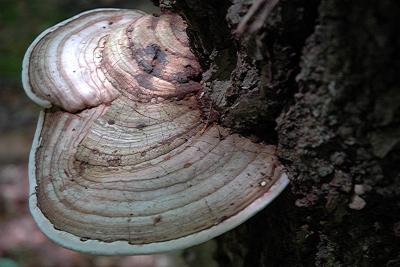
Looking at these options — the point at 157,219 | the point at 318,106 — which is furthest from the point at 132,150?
the point at 318,106

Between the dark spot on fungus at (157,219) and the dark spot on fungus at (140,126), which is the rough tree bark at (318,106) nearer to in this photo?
the dark spot on fungus at (140,126)

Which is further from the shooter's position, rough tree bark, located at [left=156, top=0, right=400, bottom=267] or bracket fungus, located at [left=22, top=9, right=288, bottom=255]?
bracket fungus, located at [left=22, top=9, right=288, bottom=255]

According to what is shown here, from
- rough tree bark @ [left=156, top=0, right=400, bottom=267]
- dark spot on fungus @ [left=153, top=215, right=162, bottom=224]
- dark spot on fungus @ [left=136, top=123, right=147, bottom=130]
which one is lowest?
dark spot on fungus @ [left=153, top=215, right=162, bottom=224]

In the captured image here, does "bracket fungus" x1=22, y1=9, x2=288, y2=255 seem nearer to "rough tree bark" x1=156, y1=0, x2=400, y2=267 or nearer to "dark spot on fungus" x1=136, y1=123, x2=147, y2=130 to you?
"dark spot on fungus" x1=136, y1=123, x2=147, y2=130

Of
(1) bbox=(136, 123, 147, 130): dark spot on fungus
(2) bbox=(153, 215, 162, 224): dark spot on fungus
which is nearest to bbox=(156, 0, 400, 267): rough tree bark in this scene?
(1) bbox=(136, 123, 147, 130): dark spot on fungus

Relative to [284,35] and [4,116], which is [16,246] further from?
[284,35]

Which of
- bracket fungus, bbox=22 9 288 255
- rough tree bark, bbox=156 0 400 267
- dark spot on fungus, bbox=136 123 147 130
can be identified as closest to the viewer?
rough tree bark, bbox=156 0 400 267

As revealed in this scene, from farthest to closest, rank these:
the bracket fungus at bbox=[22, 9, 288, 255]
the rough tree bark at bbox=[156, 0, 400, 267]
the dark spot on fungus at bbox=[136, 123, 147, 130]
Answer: the dark spot on fungus at bbox=[136, 123, 147, 130] < the bracket fungus at bbox=[22, 9, 288, 255] < the rough tree bark at bbox=[156, 0, 400, 267]
